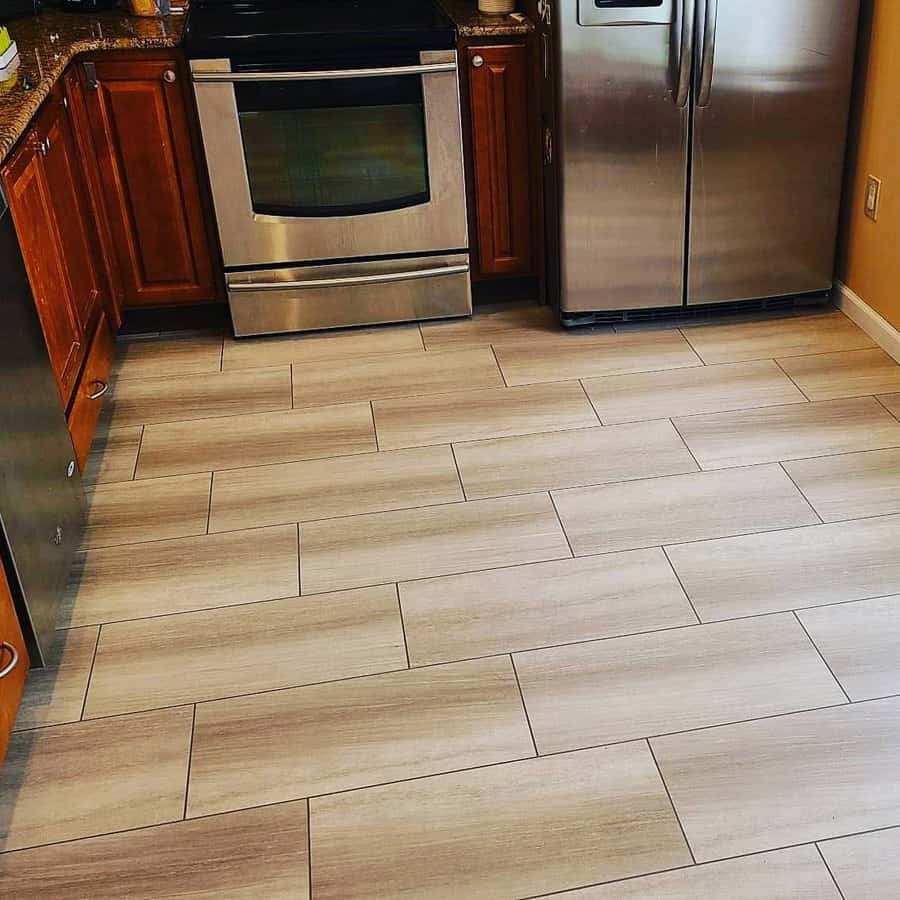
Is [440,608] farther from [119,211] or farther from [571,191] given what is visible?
[119,211]

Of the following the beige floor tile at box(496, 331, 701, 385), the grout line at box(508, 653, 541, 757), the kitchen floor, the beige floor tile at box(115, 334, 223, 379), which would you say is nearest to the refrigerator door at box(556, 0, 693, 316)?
the beige floor tile at box(496, 331, 701, 385)

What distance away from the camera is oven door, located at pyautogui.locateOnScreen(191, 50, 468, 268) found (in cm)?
314

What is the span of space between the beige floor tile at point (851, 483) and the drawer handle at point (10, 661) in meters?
1.72

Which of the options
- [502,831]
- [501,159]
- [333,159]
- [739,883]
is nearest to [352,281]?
[333,159]

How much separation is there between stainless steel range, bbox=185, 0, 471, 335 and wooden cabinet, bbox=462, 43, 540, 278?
11 centimetres

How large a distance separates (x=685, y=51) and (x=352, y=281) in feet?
3.86

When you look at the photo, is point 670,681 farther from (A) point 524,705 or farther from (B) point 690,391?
(B) point 690,391

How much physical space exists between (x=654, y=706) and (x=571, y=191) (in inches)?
65.8

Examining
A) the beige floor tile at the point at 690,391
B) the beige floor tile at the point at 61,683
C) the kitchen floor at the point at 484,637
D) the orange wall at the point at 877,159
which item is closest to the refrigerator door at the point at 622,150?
the kitchen floor at the point at 484,637

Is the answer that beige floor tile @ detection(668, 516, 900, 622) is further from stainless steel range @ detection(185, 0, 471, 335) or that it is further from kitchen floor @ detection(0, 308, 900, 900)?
stainless steel range @ detection(185, 0, 471, 335)

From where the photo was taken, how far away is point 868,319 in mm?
3289

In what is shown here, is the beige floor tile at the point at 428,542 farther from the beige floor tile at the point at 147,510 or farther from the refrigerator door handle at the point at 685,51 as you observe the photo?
the refrigerator door handle at the point at 685,51

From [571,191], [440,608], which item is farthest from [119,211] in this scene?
[440,608]

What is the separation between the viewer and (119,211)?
3324mm
